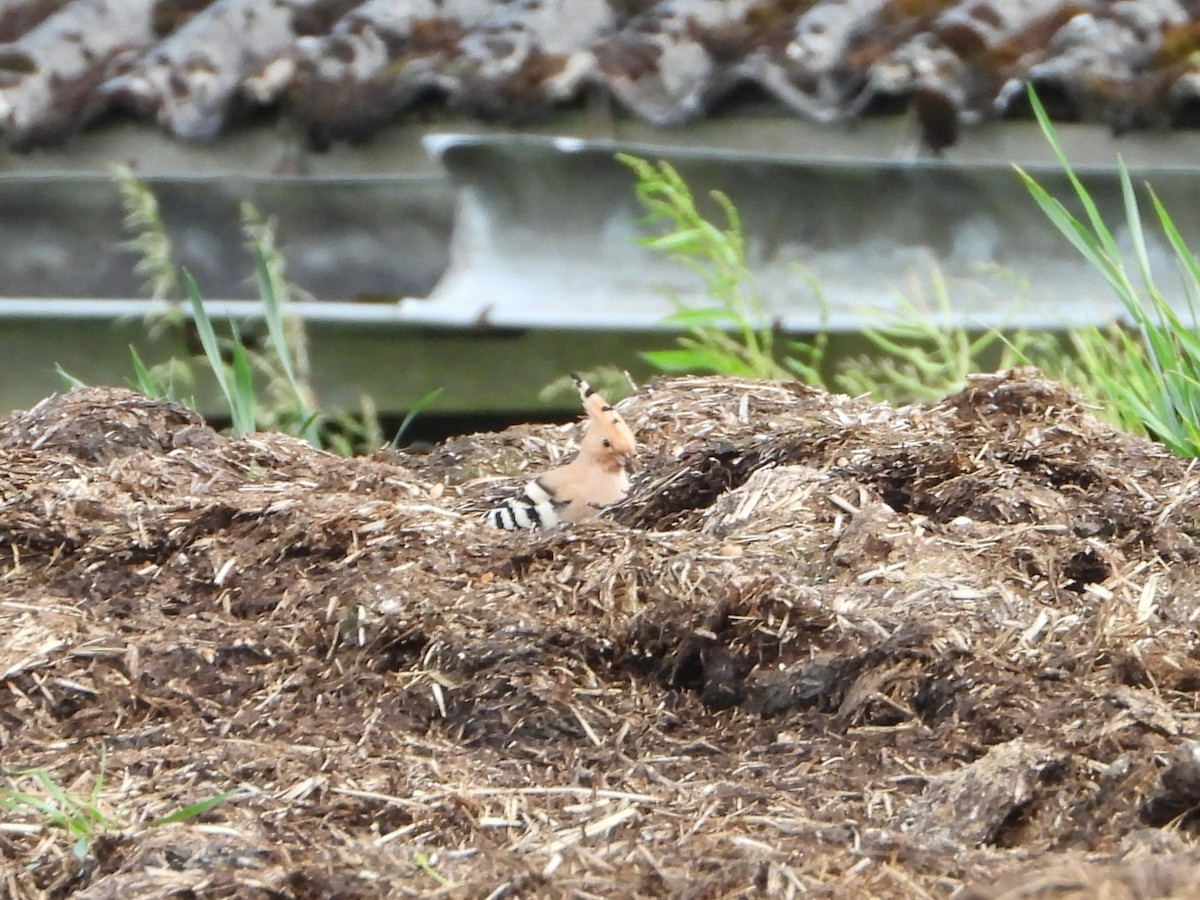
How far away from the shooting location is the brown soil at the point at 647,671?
191cm

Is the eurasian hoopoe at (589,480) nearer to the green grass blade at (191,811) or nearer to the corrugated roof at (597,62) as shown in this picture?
the green grass blade at (191,811)

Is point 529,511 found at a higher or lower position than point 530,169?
lower

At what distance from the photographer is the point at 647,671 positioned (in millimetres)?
2449

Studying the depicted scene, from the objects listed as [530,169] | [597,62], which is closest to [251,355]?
[530,169]

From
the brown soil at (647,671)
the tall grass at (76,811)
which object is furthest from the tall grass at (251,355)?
the tall grass at (76,811)

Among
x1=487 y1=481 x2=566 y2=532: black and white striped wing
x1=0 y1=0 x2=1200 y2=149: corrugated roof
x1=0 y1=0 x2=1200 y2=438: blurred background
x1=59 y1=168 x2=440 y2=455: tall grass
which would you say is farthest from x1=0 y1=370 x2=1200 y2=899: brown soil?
x1=0 y1=0 x2=1200 y2=149: corrugated roof

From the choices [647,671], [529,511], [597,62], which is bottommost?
[529,511]

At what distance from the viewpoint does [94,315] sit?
4859mm

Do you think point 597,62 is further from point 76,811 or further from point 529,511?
point 76,811

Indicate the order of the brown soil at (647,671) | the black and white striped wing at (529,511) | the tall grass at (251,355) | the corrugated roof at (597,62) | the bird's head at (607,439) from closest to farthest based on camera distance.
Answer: the brown soil at (647,671), the black and white striped wing at (529,511), the bird's head at (607,439), the tall grass at (251,355), the corrugated roof at (597,62)

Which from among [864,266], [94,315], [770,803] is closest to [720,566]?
[770,803]

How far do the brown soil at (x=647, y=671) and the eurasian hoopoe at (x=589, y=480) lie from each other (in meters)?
0.07

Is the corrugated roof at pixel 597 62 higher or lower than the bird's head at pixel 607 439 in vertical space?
higher

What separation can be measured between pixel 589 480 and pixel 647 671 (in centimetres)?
86
